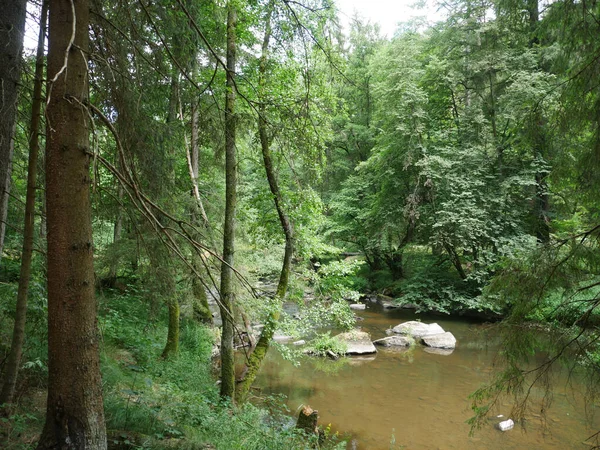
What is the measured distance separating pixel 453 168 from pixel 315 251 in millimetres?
11132

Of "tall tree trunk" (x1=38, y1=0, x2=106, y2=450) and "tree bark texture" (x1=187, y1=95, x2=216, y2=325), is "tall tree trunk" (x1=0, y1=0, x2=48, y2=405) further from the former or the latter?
"tree bark texture" (x1=187, y1=95, x2=216, y2=325)

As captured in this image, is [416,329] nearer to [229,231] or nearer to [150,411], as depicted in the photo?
[229,231]

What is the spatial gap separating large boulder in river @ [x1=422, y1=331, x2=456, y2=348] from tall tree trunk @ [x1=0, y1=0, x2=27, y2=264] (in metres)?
12.8

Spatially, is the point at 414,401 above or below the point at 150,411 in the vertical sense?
below

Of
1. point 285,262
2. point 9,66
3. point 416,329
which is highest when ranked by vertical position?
point 9,66

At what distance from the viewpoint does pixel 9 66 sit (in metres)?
3.05

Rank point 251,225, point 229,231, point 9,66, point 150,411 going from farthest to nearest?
1. point 251,225
2. point 229,231
3. point 150,411
4. point 9,66

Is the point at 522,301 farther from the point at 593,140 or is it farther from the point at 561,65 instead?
the point at 561,65

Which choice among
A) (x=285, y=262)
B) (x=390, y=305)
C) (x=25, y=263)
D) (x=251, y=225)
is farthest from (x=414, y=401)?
(x=390, y=305)

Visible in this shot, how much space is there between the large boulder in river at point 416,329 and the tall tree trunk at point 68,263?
42.9ft

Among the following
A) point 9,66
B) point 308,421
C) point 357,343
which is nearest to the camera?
point 9,66

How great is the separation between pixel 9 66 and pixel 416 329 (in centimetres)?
1375

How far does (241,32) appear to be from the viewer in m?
6.43

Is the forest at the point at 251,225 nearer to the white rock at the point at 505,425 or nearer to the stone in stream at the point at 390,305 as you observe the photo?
the white rock at the point at 505,425
